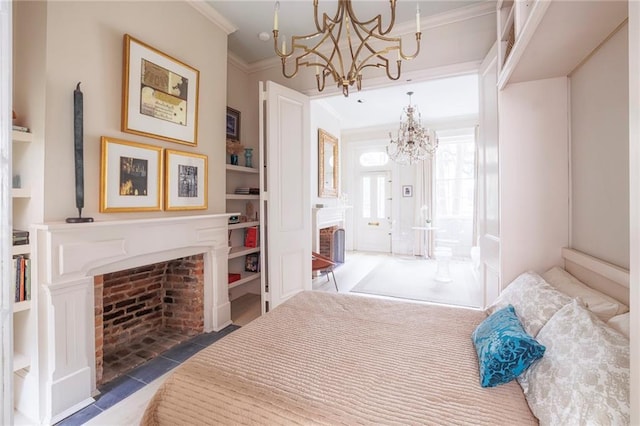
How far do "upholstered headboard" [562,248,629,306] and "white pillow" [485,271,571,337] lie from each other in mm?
205

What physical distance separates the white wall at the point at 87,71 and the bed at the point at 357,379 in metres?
1.37

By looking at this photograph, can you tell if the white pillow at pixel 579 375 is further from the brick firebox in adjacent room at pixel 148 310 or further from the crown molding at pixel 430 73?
the brick firebox in adjacent room at pixel 148 310

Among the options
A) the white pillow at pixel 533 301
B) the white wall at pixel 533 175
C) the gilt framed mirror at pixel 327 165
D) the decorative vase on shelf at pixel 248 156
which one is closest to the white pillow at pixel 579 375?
the white pillow at pixel 533 301

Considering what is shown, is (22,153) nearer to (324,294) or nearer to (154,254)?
(154,254)

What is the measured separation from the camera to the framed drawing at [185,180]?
91.8 inches

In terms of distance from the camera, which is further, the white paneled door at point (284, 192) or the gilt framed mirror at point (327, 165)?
the gilt framed mirror at point (327, 165)

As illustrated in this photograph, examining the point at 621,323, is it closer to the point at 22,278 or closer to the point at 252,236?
the point at 22,278

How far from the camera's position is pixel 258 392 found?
1.05 meters

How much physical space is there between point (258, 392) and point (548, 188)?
2.16 m

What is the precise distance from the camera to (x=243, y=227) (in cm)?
341

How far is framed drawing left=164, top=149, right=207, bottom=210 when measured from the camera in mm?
2332

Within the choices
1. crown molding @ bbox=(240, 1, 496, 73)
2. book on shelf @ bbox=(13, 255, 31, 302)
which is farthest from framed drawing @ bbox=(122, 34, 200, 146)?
crown molding @ bbox=(240, 1, 496, 73)

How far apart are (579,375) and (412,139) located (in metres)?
4.43

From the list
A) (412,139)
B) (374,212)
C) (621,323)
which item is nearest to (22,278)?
(621,323)
